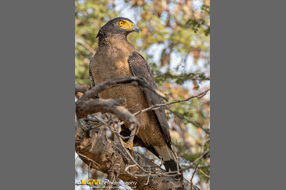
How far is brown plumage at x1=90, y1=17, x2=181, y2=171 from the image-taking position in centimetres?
472

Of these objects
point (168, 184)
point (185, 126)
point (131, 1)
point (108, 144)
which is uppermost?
point (131, 1)

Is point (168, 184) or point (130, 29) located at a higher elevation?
point (130, 29)

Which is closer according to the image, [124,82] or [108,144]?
[124,82]

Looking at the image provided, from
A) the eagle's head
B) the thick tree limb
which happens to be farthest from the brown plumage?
the thick tree limb

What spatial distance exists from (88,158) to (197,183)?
72.9 inches

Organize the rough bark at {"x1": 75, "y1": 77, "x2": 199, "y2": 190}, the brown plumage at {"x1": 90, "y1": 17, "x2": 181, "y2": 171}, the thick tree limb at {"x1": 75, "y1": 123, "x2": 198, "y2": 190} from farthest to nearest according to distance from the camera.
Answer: the brown plumage at {"x1": 90, "y1": 17, "x2": 181, "y2": 171} < the thick tree limb at {"x1": 75, "y1": 123, "x2": 198, "y2": 190} < the rough bark at {"x1": 75, "y1": 77, "x2": 199, "y2": 190}

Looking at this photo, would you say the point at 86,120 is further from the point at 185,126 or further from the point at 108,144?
the point at 185,126

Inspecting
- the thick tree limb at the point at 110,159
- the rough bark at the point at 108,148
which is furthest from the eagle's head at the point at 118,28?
the thick tree limb at the point at 110,159

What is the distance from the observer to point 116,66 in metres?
4.71

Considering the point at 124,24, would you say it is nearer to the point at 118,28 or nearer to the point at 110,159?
the point at 118,28

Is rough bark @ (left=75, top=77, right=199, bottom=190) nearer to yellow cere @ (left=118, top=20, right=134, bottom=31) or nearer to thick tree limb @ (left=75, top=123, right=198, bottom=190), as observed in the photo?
thick tree limb @ (left=75, top=123, right=198, bottom=190)

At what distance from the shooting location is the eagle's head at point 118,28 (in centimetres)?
504

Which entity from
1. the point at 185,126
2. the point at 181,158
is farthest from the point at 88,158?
the point at 185,126

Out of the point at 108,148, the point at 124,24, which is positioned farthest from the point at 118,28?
the point at 108,148
